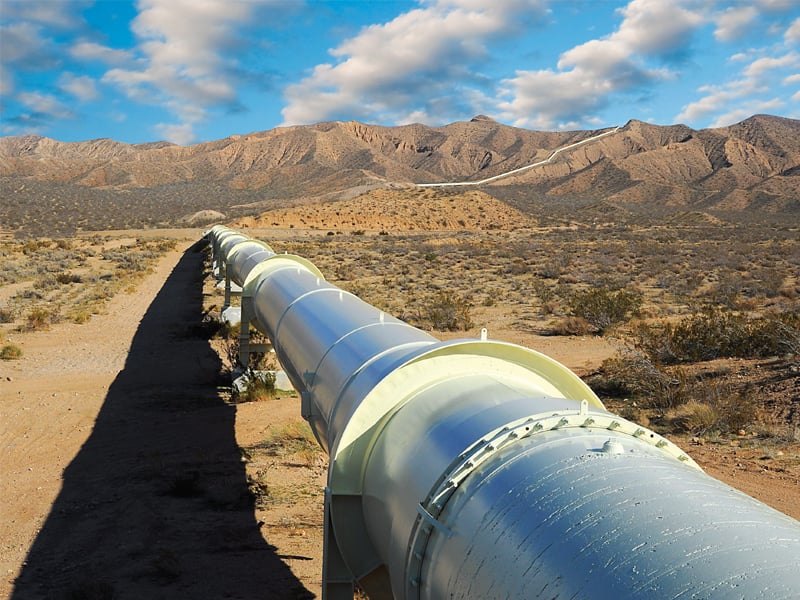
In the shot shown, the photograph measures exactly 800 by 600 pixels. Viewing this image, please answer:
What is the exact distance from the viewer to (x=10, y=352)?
1528 cm

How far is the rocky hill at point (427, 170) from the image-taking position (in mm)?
108294

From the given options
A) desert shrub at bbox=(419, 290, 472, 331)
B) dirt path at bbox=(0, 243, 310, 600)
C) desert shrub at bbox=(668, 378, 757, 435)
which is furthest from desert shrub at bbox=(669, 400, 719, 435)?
desert shrub at bbox=(419, 290, 472, 331)

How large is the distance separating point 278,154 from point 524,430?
176019 millimetres

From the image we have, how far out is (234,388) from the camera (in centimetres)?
1184

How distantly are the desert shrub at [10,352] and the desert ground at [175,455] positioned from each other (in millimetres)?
265

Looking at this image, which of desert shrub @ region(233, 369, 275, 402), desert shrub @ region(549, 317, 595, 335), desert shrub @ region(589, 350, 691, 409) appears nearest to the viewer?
desert shrub @ region(589, 350, 691, 409)

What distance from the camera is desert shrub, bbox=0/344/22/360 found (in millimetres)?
15128

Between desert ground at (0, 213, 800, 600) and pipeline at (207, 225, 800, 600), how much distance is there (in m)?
2.74

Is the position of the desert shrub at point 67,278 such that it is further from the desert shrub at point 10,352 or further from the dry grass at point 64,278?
the desert shrub at point 10,352

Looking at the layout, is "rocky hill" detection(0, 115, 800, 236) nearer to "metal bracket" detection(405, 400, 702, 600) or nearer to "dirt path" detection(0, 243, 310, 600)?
"dirt path" detection(0, 243, 310, 600)

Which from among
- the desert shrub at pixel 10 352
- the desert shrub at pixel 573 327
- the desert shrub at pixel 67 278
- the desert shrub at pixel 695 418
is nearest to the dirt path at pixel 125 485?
the desert shrub at pixel 10 352

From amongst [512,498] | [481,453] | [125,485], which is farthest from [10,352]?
[512,498]

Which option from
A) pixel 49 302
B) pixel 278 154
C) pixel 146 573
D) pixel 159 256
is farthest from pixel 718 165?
pixel 146 573

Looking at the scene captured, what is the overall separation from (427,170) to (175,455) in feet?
551
